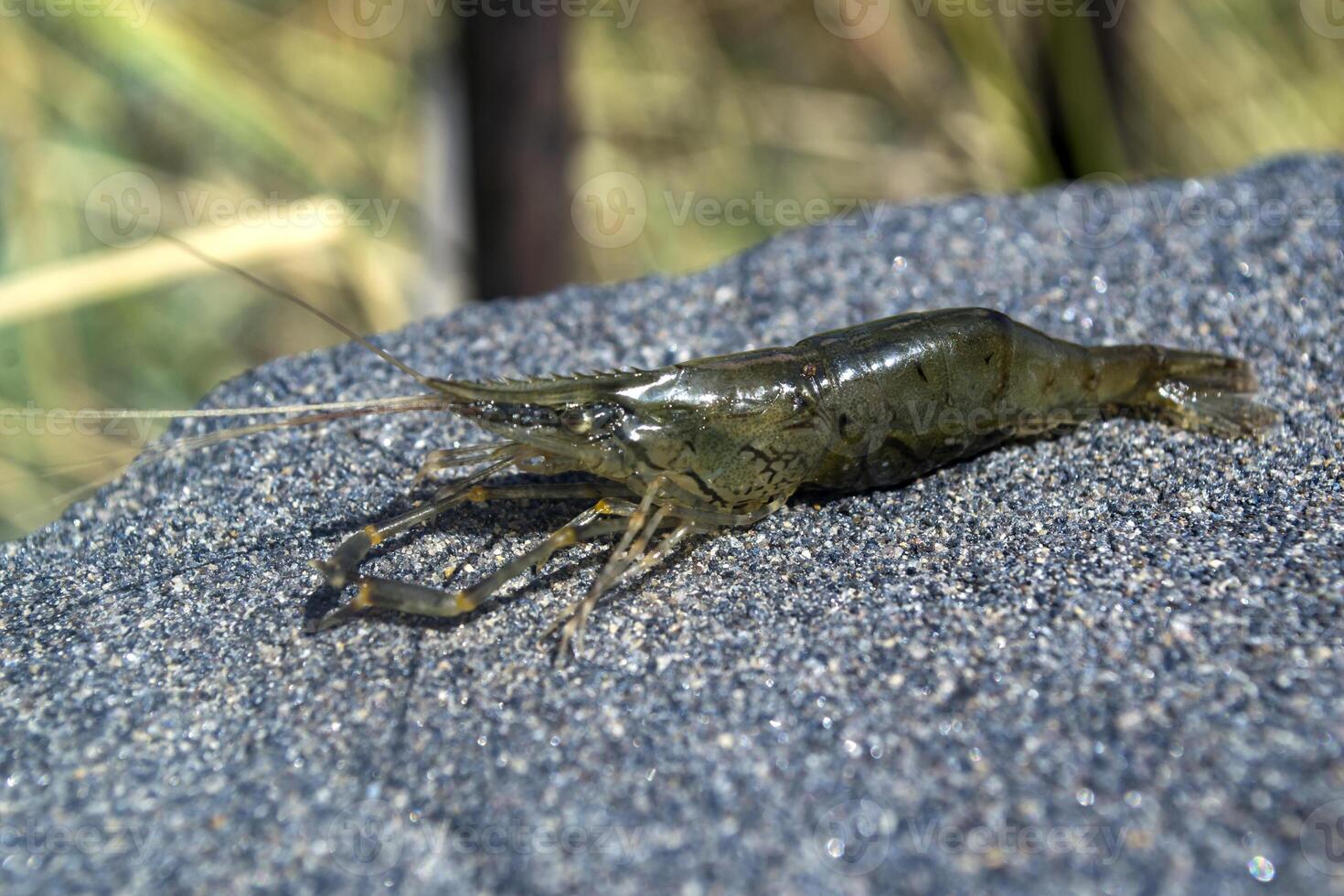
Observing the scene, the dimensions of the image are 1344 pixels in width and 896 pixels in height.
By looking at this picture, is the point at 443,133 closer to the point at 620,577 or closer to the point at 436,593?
the point at 620,577

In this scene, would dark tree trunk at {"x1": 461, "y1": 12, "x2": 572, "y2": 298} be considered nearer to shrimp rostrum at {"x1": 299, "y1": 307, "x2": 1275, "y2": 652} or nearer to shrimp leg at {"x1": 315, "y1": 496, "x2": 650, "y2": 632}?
shrimp rostrum at {"x1": 299, "y1": 307, "x2": 1275, "y2": 652}

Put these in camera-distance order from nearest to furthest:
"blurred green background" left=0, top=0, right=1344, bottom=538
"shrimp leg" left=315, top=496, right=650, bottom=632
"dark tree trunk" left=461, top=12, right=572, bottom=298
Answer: "shrimp leg" left=315, top=496, right=650, bottom=632, "dark tree trunk" left=461, top=12, right=572, bottom=298, "blurred green background" left=0, top=0, right=1344, bottom=538

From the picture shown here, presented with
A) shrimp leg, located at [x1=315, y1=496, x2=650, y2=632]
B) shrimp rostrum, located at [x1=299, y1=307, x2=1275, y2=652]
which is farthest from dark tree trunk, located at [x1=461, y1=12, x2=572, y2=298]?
shrimp leg, located at [x1=315, y1=496, x2=650, y2=632]

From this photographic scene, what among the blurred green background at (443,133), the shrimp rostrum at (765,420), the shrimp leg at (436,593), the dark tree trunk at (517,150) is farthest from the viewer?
the blurred green background at (443,133)

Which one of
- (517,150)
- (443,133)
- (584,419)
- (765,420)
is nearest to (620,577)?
(584,419)

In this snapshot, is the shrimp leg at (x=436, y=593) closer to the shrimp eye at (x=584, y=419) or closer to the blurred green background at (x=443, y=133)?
the shrimp eye at (x=584, y=419)

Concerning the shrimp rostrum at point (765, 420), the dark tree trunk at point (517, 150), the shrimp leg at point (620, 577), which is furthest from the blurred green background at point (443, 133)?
the shrimp leg at point (620, 577)
